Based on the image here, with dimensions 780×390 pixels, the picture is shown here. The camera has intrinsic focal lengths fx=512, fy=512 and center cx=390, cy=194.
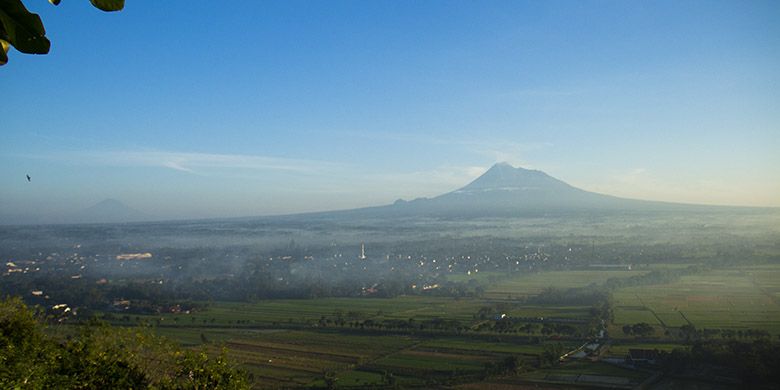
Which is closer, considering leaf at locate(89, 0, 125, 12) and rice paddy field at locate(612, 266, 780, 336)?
leaf at locate(89, 0, 125, 12)

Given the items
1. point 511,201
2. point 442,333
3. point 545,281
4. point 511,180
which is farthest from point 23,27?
point 511,180

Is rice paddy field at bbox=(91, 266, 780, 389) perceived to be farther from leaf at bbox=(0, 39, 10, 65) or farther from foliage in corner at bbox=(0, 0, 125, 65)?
foliage in corner at bbox=(0, 0, 125, 65)

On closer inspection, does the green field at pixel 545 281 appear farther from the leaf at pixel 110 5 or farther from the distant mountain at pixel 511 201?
the distant mountain at pixel 511 201

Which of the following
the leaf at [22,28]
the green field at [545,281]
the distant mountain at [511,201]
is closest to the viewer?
the leaf at [22,28]

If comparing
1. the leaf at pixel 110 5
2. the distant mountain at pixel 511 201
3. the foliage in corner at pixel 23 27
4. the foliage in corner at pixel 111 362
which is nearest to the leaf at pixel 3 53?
the foliage in corner at pixel 23 27

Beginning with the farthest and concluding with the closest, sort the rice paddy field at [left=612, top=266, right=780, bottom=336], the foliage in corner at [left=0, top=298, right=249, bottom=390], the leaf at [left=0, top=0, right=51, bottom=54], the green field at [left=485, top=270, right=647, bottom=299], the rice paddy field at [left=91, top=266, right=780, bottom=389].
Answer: the green field at [left=485, top=270, right=647, bottom=299] < the rice paddy field at [left=612, top=266, right=780, bottom=336] < the rice paddy field at [left=91, top=266, right=780, bottom=389] < the foliage in corner at [left=0, top=298, right=249, bottom=390] < the leaf at [left=0, top=0, right=51, bottom=54]

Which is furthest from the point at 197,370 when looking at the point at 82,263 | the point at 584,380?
the point at 82,263

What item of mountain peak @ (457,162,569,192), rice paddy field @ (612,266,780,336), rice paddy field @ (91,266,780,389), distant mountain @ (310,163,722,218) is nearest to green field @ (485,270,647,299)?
rice paddy field @ (91,266,780,389)

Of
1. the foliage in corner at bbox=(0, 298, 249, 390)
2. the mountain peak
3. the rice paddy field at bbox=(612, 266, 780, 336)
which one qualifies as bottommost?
the rice paddy field at bbox=(612, 266, 780, 336)

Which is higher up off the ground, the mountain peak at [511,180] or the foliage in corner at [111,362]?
the mountain peak at [511,180]
